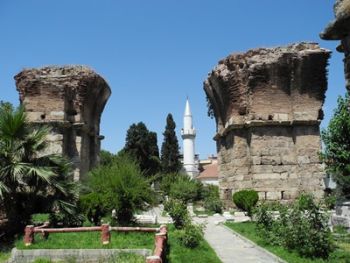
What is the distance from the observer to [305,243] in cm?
820

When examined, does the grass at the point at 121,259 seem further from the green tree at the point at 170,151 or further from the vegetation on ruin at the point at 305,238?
the green tree at the point at 170,151

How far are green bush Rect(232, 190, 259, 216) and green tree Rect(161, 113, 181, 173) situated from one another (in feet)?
97.0

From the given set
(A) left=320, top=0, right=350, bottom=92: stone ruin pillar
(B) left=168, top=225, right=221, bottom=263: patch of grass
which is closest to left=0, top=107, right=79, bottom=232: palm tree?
(B) left=168, top=225, right=221, bottom=263: patch of grass

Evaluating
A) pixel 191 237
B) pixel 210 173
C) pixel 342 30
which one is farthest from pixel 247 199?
pixel 210 173

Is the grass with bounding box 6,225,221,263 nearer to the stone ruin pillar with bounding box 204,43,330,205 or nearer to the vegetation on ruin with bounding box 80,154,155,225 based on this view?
the vegetation on ruin with bounding box 80,154,155,225

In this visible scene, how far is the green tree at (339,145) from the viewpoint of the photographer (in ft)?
36.1

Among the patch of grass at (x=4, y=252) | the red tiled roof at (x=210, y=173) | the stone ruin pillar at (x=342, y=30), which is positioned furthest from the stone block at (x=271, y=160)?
the red tiled roof at (x=210, y=173)

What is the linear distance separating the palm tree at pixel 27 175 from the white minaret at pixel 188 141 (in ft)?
173

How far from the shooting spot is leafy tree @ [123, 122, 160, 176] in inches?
1761

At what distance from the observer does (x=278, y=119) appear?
17797 millimetres

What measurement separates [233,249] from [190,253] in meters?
1.34

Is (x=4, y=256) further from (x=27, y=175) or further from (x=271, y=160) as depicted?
A: (x=271, y=160)

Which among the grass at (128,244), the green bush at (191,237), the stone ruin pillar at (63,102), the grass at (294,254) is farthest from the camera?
the stone ruin pillar at (63,102)

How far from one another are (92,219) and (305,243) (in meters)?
7.73
